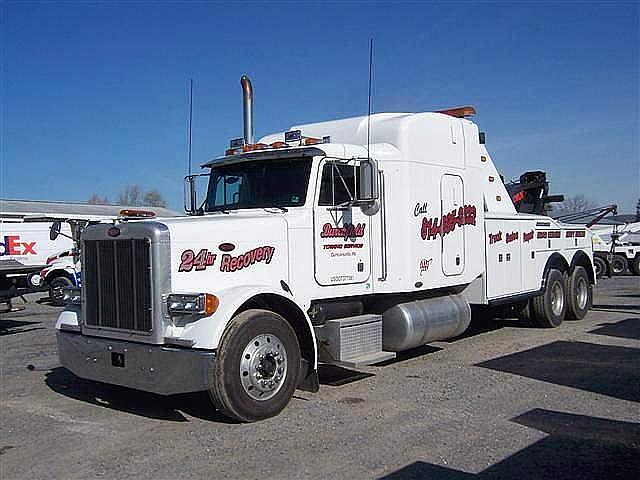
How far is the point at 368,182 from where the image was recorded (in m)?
7.93

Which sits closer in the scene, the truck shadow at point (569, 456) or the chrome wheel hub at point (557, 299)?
the truck shadow at point (569, 456)

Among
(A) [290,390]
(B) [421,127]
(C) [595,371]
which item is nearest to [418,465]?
(A) [290,390]

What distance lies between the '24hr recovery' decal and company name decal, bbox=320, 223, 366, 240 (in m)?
0.80

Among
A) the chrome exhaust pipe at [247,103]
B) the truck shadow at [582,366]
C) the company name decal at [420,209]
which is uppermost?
the chrome exhaust pipe at [247,103]

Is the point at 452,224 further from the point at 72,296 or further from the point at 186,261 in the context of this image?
the point at 72,296

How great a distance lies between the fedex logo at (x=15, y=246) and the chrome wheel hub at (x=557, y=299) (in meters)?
20.7

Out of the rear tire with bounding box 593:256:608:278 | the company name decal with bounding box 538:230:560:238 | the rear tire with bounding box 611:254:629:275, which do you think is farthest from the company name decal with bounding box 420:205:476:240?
the rear tire with bounding box 611:254:629:275

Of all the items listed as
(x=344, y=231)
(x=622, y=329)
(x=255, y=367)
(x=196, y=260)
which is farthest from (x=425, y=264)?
(x=622, y=329)

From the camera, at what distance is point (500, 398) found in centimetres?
729

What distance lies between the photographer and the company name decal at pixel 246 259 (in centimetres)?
695

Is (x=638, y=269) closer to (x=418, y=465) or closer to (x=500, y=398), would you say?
(x=500, y=398)

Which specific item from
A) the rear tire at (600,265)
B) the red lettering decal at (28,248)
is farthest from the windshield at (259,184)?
the rear tire at (600,265)

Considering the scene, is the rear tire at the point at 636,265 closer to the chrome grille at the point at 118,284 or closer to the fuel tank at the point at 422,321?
the fuel tank at the point at 422,321

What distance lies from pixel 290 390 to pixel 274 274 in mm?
1249
